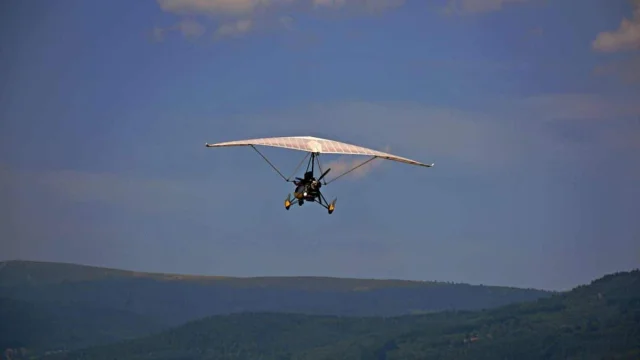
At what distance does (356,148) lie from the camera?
143000 mm

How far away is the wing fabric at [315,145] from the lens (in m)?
140

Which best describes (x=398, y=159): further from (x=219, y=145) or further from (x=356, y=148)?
(x=219, y=145)

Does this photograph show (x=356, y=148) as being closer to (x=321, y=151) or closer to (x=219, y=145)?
(x=321, y=151)

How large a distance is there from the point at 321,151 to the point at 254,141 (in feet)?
22.0

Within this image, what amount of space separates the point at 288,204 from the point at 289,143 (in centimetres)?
717

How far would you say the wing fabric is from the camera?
458 feet

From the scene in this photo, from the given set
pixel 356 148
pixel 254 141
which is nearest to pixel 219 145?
pixel 254 141

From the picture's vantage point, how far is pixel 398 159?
457 ft

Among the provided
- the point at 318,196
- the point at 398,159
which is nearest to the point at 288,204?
the point at 318,196

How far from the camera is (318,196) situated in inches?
5458

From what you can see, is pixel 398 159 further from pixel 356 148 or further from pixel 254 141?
pixel 254 141

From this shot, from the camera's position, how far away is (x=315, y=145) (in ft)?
467

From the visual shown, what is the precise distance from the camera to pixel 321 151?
458 feet

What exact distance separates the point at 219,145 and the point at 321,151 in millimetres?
10419
